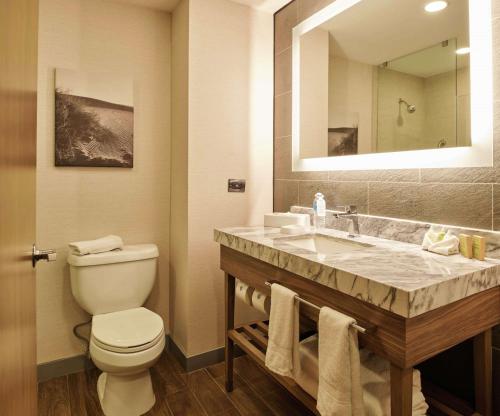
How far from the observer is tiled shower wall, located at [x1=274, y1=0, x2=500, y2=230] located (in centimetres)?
124

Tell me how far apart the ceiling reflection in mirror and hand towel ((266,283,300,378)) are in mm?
880

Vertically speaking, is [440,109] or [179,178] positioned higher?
[440,109]

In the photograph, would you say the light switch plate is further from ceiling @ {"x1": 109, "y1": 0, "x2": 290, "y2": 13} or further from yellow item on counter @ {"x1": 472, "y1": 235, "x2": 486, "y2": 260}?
yellow item on counter @ {"x1": 472, "y1": 235, "x2": 486, "y2": 260}

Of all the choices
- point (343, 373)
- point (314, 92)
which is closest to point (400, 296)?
point (343, 373)

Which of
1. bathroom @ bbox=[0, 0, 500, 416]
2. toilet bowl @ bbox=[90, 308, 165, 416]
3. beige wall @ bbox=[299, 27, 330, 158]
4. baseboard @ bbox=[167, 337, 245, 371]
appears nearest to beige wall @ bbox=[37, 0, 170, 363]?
bathroom @ bbox=[0, 0, 500, 416]

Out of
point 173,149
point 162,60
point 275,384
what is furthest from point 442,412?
point 162,60

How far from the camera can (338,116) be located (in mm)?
1952

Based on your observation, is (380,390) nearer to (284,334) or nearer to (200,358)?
(284,334)

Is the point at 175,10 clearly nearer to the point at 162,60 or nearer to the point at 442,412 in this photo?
the point at 162,60

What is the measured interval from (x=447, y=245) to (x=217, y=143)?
1.43 meters

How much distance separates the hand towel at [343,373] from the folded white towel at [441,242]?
19.6 inches

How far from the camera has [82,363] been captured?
213 centimetres

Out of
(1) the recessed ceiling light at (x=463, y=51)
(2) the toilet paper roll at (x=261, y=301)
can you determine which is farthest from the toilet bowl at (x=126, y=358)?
(1) the recessed ceiling light at (x=463, y=51)

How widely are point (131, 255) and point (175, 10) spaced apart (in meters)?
1.65
